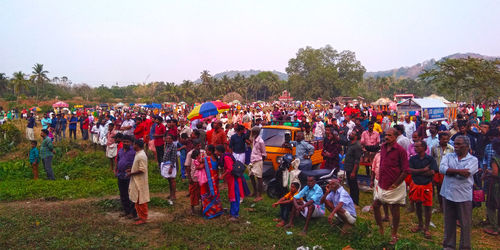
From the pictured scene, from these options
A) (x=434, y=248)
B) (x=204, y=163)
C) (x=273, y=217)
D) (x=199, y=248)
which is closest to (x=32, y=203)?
(x=204, y=163)

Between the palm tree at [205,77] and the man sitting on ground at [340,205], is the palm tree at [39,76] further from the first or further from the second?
the man sitting on ground at [340,205]

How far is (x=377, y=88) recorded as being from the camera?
10025 centimetres

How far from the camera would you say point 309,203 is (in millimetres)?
5762

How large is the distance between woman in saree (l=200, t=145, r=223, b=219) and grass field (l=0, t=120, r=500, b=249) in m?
0.21

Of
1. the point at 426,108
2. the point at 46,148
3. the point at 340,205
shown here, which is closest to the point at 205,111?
the point at 46,148

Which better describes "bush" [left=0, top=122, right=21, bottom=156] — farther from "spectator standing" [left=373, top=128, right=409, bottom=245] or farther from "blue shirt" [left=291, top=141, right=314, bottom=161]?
"spectator standing" [left=373, top=128, right=409, bottom=245]

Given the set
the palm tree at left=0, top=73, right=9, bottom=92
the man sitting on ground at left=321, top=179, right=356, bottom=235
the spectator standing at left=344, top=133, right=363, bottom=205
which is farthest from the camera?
the palm tree at left=0, top=73, right=9, bottom=92

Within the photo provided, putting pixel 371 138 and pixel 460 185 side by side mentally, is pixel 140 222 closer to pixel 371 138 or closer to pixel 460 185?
pixel 460 185

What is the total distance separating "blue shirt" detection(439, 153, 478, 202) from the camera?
466 cm

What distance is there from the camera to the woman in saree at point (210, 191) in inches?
258

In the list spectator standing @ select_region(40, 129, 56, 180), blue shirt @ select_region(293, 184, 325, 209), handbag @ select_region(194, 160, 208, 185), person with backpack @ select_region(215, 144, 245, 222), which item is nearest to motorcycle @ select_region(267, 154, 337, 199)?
blue shirt @ select_region(293, 184, 325, 209)

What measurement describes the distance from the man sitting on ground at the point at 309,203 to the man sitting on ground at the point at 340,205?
0.19m

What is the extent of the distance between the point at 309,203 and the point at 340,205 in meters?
0.57

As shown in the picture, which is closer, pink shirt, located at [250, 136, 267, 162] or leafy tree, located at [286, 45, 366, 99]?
pink shirt, located at [250, 136, 267, 162]
